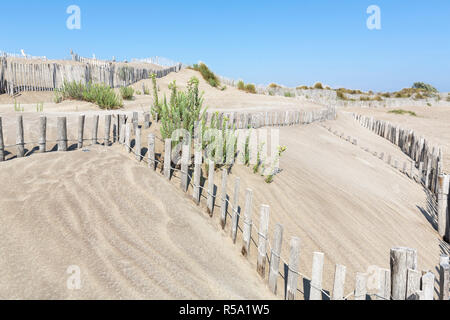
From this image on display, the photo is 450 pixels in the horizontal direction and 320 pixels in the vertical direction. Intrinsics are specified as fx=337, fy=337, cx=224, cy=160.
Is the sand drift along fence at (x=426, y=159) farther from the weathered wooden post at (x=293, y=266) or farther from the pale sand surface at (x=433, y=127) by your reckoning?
the weathered wooden post at (x=293, y=266)

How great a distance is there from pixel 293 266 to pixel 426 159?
717cm

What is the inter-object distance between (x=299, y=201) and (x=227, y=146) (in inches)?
50.0

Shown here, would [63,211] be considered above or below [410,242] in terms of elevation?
above

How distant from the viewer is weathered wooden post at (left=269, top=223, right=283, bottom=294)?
277 cm

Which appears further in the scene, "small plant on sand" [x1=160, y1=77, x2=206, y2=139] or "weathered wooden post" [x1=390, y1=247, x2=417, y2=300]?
"small plant on sand" [x1=160, y1=77, x2=206, y2=139]

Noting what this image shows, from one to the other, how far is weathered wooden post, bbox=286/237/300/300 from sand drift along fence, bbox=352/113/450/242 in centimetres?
363

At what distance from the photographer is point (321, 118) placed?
12992mm

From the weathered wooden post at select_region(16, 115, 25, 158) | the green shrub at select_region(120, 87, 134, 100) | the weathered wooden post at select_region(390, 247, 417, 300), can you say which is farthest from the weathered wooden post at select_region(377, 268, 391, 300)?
the green shrub at select_region(120, 87, 134, 100)

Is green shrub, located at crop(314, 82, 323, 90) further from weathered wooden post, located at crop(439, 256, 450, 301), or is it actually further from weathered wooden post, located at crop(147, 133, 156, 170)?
weathered wooden post, located at crop(439, 256, 450, 301)

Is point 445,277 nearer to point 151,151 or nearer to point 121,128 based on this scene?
point 151,151

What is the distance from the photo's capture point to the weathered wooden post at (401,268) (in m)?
2.40

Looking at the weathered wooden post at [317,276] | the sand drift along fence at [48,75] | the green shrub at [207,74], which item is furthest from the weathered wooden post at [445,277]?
the green shrub at [207,74]
